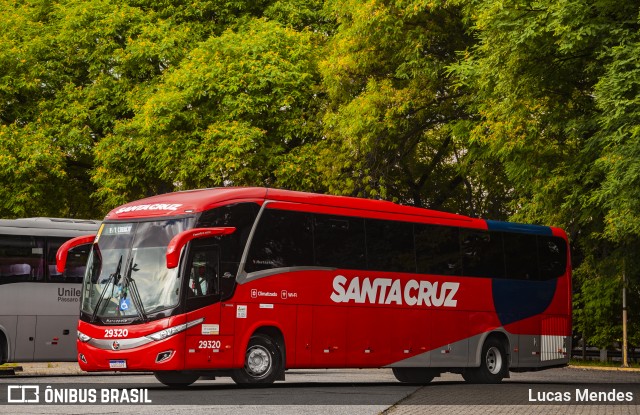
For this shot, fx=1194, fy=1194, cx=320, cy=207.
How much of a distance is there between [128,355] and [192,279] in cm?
166

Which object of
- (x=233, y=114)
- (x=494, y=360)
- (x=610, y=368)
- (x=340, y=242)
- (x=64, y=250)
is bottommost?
(x=610, y=368)

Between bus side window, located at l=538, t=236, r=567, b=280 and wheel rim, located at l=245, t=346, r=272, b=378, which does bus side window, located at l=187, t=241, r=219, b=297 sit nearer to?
wheel rim, located at l=245, t=346, r=272, b=378

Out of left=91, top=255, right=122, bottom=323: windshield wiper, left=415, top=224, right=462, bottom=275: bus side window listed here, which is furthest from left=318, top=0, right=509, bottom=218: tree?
left=91, top=255, right=122, bottom=323: windshield wiper

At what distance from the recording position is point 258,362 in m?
21.2

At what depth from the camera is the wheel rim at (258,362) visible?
2106 centimetres

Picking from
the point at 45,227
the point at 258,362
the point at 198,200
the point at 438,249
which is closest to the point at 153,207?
the point at 198,200

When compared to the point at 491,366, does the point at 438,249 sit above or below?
above

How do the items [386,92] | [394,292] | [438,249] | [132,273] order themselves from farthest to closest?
[386,92] < [438,249] < [394,292] < [132,273]

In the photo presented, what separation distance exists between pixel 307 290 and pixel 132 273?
350cm

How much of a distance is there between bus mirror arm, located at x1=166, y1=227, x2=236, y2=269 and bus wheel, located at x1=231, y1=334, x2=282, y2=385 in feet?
6.76

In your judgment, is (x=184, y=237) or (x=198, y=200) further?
(x=198, y=200)

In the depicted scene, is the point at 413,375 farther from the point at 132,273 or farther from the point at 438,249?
the point at 132,273

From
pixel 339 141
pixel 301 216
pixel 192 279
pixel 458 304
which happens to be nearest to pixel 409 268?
pixel 458 304

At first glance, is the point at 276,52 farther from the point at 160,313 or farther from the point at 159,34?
the point at 160,313
